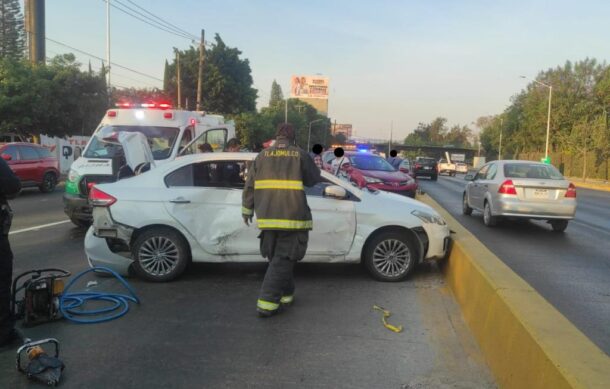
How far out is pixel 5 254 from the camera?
4105mm

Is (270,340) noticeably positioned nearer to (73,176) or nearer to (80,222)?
(73,176)

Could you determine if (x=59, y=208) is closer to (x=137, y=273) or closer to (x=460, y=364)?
(x=137, y=273)

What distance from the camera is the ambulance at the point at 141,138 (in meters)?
9.30

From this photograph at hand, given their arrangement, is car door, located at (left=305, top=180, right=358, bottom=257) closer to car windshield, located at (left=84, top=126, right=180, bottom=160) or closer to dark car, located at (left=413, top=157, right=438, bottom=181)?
car windshield, located at (left=84, top=126, right=180, bottom=160)

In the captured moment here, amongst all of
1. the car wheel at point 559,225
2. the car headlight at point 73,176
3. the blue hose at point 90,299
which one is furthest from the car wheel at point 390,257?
the car wheel at point 559,225

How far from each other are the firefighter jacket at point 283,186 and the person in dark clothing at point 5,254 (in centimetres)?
200

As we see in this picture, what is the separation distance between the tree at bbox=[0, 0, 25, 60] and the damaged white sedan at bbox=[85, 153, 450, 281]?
2282 inches

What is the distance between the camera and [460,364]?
404 cm

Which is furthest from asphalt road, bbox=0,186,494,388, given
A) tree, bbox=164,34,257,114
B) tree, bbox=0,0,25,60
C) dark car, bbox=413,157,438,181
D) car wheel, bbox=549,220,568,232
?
tree, bbox=0,0,25,60

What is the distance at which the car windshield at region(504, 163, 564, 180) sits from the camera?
35.8 ft

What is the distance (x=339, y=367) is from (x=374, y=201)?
9.17ft

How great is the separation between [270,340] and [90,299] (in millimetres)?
2163

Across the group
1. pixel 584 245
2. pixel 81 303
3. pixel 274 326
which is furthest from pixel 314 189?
pixel 584 245

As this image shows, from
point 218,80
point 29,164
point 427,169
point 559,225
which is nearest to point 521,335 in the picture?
point 559,225
